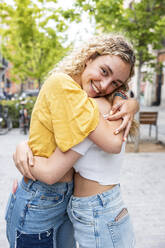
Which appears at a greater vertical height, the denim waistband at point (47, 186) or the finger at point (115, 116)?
the finger at point (115, 116)

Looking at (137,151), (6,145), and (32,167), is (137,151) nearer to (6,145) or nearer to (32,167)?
(6,145)

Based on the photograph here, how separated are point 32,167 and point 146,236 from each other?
2.29m

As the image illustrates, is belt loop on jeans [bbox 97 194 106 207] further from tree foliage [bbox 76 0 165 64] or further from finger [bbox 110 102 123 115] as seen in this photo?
tree foliage [bbox 76 0 165 64]

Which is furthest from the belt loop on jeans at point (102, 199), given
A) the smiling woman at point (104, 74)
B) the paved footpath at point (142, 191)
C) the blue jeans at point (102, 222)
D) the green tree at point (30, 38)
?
the green tree at point (30, 38)

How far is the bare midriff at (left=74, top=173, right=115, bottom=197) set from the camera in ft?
3.96

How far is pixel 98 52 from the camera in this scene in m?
1.31

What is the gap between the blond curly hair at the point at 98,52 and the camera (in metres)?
1.27

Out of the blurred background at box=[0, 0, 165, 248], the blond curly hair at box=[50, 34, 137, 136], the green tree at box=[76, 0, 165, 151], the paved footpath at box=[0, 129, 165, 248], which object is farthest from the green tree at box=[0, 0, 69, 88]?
the blond curly hair at box=[50, 34, 137, 136]

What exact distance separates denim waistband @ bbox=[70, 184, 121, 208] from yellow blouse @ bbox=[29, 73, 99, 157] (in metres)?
0.28

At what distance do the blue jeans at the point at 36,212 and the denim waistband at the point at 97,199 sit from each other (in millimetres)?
81

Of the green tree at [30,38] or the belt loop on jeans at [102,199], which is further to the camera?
the green tree at [30,38]

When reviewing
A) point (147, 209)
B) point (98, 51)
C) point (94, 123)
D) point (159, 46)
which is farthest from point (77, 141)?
point (159, 46)

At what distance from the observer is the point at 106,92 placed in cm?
138

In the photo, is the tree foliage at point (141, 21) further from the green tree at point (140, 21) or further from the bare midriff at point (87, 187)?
the bare midriff at point (87, 187)
